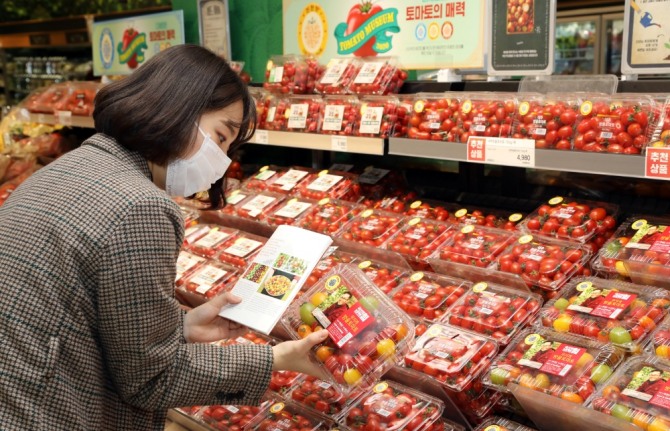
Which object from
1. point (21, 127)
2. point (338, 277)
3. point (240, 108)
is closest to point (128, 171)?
point (240, 108)

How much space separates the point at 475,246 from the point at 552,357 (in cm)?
68

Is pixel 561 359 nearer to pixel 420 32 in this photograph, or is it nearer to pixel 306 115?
pixel 306 115

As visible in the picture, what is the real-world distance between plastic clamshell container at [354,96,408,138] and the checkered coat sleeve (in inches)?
54.3

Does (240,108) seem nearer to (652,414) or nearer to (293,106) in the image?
(652,414)

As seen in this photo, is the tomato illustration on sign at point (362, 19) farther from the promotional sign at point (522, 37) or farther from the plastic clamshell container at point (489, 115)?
the plastic clamshell container at point (489, 115)

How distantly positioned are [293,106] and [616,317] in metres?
1.83

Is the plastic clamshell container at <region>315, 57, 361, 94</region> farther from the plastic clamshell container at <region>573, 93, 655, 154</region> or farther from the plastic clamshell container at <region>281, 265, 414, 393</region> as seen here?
the plastic clamshell container at <region>281, 265, 414, 393</region>

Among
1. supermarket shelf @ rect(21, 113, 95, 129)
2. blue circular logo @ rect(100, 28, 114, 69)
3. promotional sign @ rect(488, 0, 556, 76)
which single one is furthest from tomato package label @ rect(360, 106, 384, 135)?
blue circular logo @ rect(100, 28, 114, 69)

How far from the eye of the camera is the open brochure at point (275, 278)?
1.89 meters

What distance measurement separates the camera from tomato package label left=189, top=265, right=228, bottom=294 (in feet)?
9.27

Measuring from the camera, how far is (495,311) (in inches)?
83.5

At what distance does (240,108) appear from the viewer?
69.6 inches

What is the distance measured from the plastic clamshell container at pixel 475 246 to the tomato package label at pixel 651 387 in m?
0.74

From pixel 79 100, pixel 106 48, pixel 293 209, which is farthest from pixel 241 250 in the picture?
pixel 106 48
